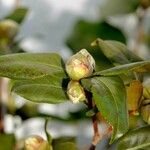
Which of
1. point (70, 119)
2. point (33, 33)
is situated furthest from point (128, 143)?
point (33, 33)

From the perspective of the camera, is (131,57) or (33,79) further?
(131,57)

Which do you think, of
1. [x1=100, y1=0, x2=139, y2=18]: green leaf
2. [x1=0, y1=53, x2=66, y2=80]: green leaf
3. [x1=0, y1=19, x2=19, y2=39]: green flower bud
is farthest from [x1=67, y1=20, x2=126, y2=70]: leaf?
[x1=0, y1=53, x2=66, y2=80]: green leaf

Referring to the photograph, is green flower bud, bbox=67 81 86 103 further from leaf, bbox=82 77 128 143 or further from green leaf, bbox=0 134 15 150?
green leaf, bbox=0 134 15 150

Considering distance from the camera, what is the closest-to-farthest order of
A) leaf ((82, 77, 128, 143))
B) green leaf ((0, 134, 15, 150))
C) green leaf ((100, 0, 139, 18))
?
1. leaf ((82, 77, 128, 143))
2. green leaf ((0, 134, 15, 150))
3. green leaf ((100, 0, 139, 18))

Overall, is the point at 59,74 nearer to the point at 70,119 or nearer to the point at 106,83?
the point at 106,83

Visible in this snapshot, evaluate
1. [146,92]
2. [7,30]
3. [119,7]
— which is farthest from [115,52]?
[119,7]

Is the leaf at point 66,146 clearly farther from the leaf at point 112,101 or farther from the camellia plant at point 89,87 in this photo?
the leaf at point 112,101
